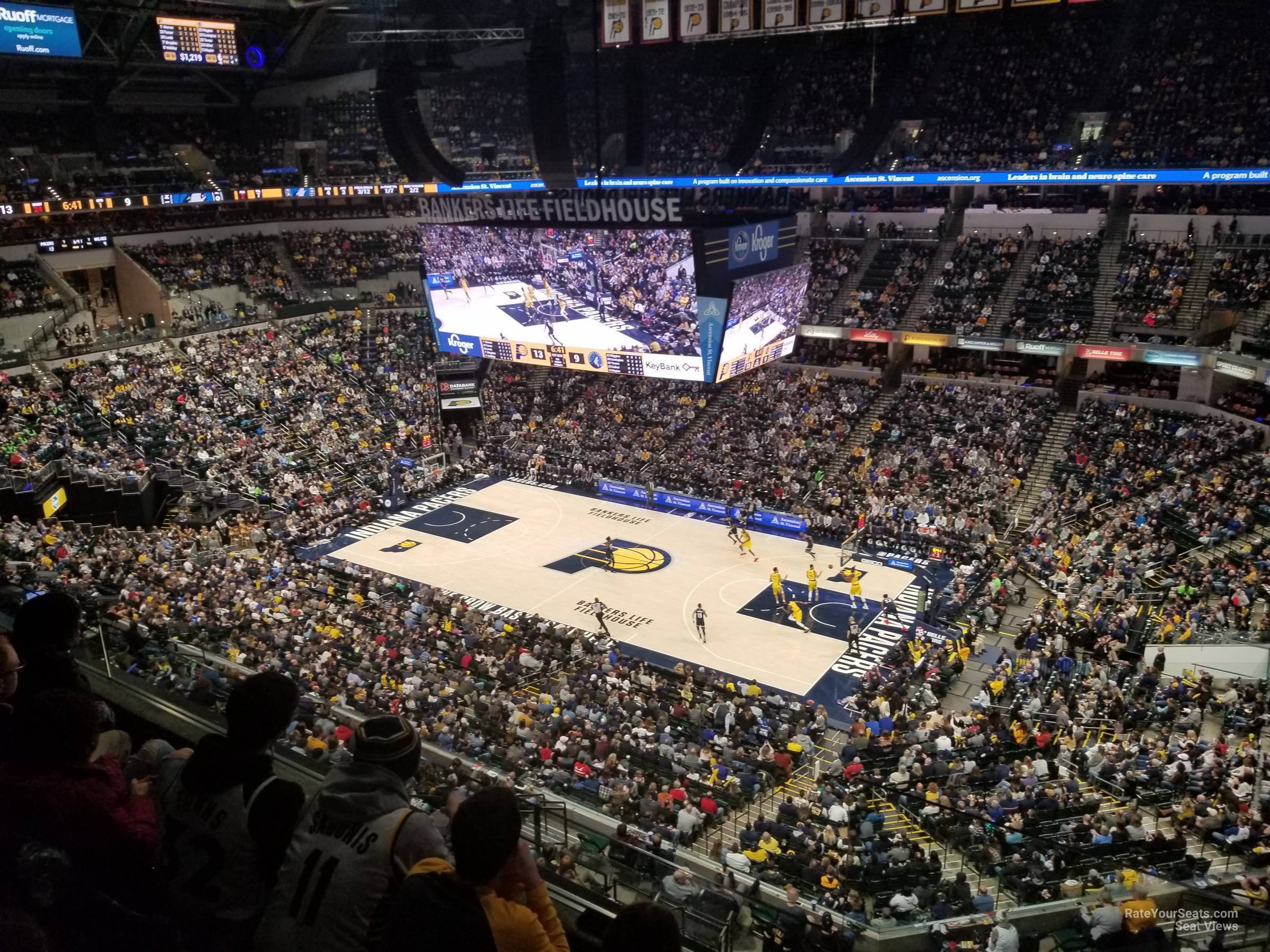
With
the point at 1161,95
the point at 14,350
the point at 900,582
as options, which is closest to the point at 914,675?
the point at 900,582

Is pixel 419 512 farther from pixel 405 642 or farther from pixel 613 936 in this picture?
pixel 613 936

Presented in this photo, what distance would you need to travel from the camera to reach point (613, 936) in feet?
9.23

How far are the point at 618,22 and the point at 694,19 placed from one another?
2.99 metres

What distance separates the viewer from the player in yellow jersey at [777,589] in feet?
78.7

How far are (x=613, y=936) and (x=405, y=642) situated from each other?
58.0 feet

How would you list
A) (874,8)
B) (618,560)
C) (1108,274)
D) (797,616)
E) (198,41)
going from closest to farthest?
(797,616)
(874,8)
(618,560)
(1108,274)
(198,41)

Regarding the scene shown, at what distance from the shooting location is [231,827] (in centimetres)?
357

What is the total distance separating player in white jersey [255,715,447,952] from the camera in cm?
315

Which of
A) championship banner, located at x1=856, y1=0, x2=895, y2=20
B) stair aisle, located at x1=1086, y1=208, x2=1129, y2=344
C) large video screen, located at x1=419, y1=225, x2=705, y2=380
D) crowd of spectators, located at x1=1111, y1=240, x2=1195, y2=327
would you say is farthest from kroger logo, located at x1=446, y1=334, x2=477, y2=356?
crowd of spectators, located at x1=1111, y1=240, x2=1195, y2=327

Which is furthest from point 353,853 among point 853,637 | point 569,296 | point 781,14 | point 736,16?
point 736,16

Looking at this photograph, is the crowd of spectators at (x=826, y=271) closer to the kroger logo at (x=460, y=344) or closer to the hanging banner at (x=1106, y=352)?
the hanging banner at (x=1106, y=352)

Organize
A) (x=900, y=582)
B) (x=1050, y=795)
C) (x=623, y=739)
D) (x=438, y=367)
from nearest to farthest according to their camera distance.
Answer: (x=1050, y=795), (x=623, y=739), (x=900, y=582), (x=438, y=367)

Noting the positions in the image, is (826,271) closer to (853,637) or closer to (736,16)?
(736,16)

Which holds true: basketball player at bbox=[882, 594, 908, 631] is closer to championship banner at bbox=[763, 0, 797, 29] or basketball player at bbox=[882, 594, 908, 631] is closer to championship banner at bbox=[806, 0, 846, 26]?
championship banner at bbox=[806, 0, 846, 26]
